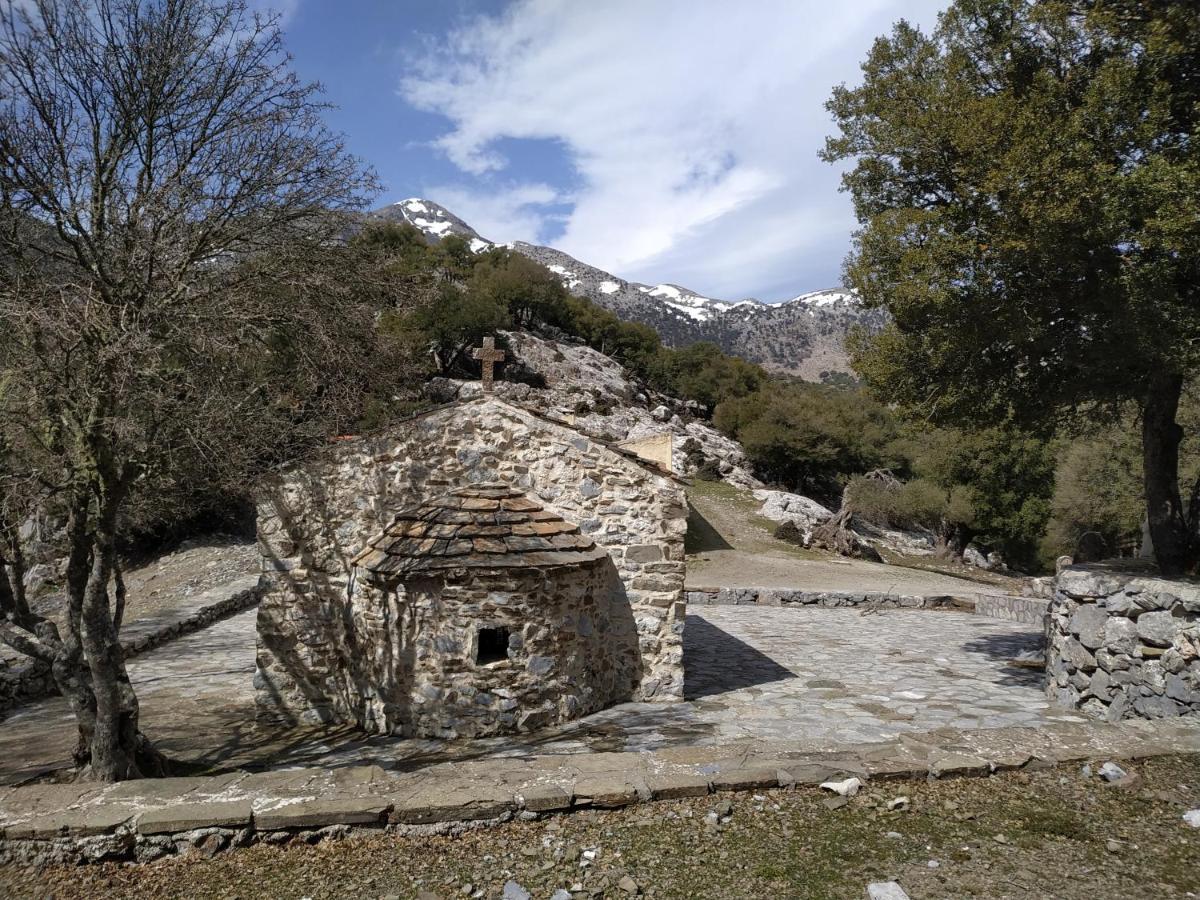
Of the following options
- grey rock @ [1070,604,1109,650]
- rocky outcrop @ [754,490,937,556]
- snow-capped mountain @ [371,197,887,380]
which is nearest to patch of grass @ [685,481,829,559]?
rocky outcrop @ [754,490,937,556]

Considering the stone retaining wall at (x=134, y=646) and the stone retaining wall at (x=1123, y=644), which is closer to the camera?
the stone retaining wall at (x=1123, y=644)

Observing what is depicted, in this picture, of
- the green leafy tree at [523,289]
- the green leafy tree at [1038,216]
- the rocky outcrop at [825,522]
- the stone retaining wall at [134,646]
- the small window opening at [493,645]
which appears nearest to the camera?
the green leafy tree at [1038,216]

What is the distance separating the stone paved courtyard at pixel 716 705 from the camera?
6.45 m

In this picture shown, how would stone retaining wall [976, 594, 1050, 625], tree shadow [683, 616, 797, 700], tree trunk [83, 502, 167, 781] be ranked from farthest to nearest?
stone retaining wall [976, 594, 1050, 625] → tree shadow [683, 616, 797, 700] → tree trunk [83, 502, 167, 781]

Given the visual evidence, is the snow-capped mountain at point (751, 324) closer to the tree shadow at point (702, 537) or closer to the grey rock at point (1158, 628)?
the tree shadow at point (702, 537)

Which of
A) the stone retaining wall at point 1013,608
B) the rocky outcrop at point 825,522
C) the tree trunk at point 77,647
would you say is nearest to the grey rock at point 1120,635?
the stone retaining wall at point 1013,608

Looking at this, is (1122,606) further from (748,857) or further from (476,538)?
(476,538)

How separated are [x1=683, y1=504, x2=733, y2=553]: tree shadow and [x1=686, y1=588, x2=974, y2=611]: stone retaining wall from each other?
583 centimetres

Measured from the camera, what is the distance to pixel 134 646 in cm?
1044

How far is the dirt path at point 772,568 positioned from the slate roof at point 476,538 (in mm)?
10377

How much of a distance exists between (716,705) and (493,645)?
2.60m

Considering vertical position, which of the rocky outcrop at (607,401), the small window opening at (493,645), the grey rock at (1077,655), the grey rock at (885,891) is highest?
the rocky outcrop at (607,401)

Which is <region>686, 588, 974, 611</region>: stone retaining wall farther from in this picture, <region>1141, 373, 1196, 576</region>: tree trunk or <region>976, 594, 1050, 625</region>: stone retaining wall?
<region>1141, 373, 1196, 576</region>: tree trunk

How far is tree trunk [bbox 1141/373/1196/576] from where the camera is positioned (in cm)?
739
